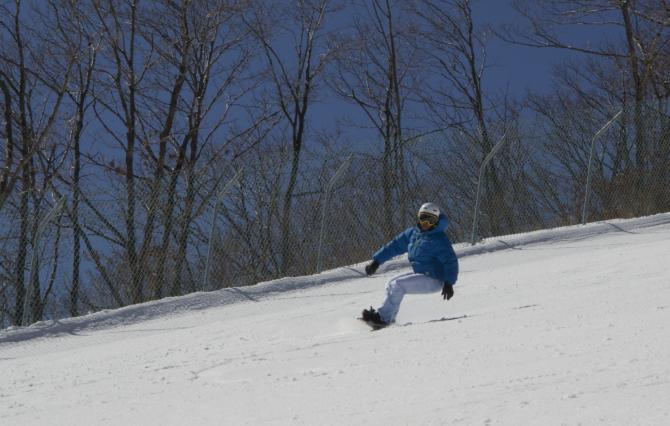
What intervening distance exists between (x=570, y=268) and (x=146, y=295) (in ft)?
20.8

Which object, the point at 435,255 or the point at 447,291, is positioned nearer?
the point at 447,291

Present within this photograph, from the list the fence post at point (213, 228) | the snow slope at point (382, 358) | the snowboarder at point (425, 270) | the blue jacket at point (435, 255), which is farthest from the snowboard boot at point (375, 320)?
the fence post at point (213, 228)

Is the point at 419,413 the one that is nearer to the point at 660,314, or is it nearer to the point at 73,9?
the point at 660,314

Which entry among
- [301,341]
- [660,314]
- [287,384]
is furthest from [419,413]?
[301,341]

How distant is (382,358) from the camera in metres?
5.14

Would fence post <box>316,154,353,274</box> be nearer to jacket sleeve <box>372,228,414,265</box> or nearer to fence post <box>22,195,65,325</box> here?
fence post <box>22,195,65,325</box>

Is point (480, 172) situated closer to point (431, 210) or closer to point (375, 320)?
point (431, 210)

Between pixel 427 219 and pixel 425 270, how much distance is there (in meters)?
0.44

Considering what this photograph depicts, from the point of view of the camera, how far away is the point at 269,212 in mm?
13117

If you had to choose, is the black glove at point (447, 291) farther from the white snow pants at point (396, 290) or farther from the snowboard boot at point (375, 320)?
the snowboard boot at point (375, 320)

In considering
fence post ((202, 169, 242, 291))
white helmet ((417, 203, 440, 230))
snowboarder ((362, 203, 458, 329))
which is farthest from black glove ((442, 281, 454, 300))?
fence post ((202, 169, 242, 291))

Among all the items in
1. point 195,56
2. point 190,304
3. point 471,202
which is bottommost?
point 190,304

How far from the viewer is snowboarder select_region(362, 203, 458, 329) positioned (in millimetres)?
6926

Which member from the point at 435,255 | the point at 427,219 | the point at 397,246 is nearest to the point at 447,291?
the point at 435,255
